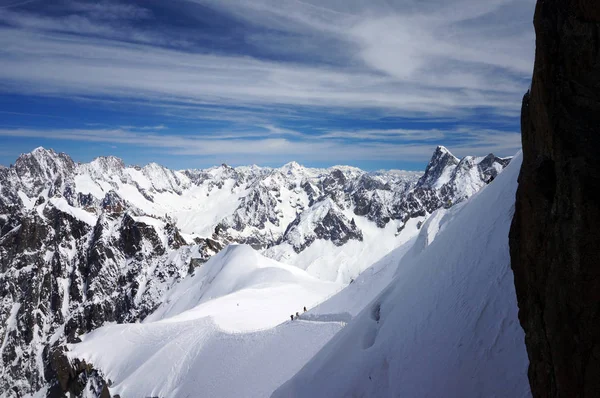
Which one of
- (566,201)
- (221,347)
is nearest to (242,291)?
(221,347)

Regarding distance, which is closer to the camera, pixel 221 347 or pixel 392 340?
pixel 392 340

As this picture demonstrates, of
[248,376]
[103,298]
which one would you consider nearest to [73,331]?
[103,298]

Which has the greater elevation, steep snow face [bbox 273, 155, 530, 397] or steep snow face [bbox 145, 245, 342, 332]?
steep snow face [bbox 273, 155, 530, 397]

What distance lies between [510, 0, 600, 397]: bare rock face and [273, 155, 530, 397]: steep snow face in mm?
Result: 4374

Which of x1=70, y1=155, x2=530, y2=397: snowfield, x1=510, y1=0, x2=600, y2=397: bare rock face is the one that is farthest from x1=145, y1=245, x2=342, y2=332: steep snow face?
x1=510, y1=0, x2=600, y2=397: bare rock face

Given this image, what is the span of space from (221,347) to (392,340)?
28734 mm

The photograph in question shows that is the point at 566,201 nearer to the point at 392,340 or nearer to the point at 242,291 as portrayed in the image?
the point at 392,340

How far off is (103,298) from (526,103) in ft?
533

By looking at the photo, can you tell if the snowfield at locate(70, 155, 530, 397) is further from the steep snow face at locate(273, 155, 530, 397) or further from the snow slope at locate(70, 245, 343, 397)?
the snow slope at locate(70, 245, 343, 397)

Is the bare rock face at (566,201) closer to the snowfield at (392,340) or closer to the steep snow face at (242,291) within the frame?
the snowfield at (392,340)

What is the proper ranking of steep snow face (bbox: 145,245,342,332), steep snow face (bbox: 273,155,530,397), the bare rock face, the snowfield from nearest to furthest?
the bare rock face < steep snow face (bbox: 273,155,530,397) < the snowfield < steep snow face (bbox: 145,245,342,332)

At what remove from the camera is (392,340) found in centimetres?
1722

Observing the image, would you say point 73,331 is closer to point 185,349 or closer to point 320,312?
point 185,349

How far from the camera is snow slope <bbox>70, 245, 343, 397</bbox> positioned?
112ft
